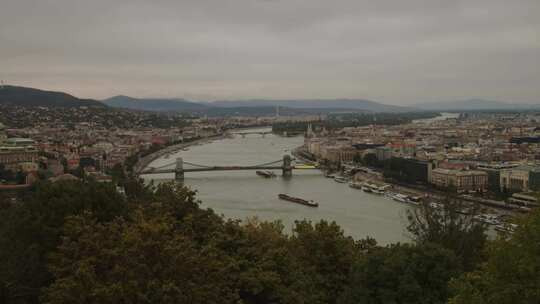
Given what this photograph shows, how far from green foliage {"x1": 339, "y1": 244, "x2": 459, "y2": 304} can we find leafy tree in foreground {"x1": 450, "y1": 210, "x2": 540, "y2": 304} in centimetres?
65

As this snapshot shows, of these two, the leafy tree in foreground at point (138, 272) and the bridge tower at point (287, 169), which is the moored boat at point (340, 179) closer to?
the bridge tower at point (287, 169)

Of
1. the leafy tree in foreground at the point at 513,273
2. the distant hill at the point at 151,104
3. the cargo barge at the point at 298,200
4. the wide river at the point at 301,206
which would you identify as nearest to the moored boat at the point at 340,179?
the wide river at the point at 301,206

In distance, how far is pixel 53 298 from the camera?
7.10 feet

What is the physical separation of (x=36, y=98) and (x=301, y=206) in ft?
111

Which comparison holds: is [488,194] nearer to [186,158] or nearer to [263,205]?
[263,205]

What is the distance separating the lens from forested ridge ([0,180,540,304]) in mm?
2023

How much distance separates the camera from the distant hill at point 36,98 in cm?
3659

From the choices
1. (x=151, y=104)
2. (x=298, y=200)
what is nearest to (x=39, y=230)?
(x=298, y=200)

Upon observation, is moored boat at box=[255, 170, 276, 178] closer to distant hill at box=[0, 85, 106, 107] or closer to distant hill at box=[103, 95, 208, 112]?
distant hill at box=[0, 85, 106, 107]

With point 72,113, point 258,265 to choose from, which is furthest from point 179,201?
point 72,113

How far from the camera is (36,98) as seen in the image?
3822 cm

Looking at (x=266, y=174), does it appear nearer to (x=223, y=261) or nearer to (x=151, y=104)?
(x=223, y=261)

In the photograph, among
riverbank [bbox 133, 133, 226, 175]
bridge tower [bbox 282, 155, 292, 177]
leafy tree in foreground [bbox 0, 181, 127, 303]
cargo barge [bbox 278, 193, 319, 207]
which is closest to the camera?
leafy tree in foreground [bbox 0, 181, 127, 303]

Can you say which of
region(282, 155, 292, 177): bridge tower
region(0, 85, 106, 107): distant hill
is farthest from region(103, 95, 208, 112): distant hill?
region(282, 155, 292, 177): bridge tower
